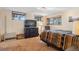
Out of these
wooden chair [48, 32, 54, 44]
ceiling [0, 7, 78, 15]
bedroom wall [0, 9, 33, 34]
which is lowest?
wooden chair [48, 32, 54, 44]

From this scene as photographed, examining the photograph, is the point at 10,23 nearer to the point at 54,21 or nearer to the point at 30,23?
the point at 30,23

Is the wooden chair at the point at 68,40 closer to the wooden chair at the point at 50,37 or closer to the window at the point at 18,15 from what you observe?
the wooden chair at the point at 50,37

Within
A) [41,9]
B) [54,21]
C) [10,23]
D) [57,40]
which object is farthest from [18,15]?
[57,40]

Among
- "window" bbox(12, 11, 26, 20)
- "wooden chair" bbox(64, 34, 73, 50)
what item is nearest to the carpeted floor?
"wooden chair" bbox(64, 34, 73, 50)

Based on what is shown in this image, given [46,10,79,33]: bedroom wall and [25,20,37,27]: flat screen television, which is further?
[25,20,37,27]: flat screen television

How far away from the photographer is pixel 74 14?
6.77ft

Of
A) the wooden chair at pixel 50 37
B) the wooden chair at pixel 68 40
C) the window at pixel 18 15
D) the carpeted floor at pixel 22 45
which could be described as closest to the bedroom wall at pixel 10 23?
the window at pixel 18 15

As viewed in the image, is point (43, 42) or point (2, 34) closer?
point (2, 34)

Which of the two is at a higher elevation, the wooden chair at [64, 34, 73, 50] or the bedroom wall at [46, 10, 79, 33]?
the bedroom wall at [46, 10, 79, 33]

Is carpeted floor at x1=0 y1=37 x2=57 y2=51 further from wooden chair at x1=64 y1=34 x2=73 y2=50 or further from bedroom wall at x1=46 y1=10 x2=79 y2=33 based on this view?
bedroom wall at x1=46 y1=10 x2=79 y2=33
